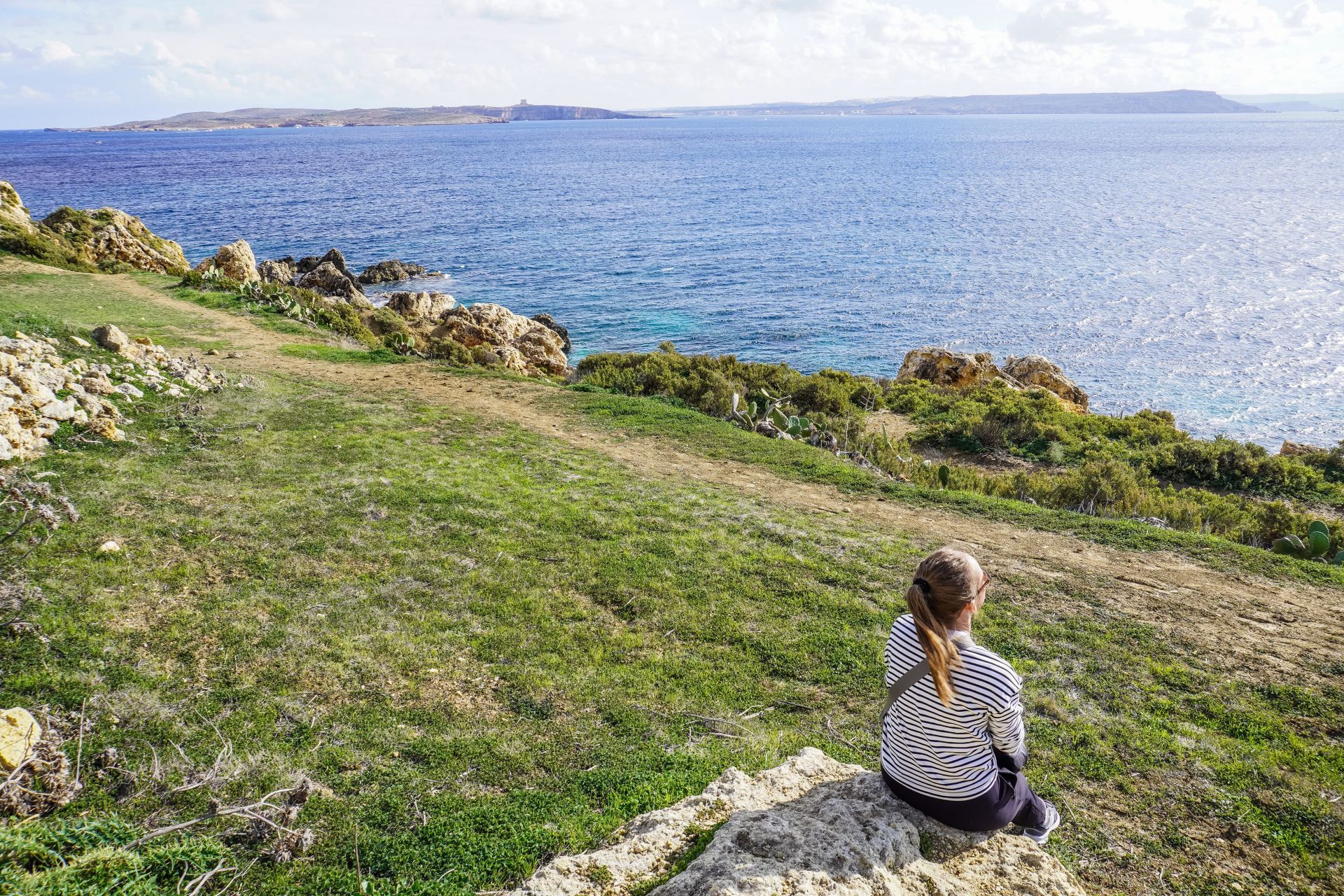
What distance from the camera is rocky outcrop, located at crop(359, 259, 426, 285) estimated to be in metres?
44.6

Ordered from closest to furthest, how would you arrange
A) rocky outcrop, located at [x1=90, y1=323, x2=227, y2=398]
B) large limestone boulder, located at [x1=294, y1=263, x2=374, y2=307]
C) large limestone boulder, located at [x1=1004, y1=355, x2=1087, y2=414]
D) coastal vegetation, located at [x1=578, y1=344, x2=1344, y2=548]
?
rocky outcrop, located at [x1=90, y1=323, x2=227, y2=398] < coastal vegetation, located at [x1=578, y1=344, x2=1344, y2=548] < large limestone boulder, located at [x1=1004, y1=355, x2=1087, y2=414] < large limestone boulder, located at [x1=294, y1=263, x2=374, y2=307]

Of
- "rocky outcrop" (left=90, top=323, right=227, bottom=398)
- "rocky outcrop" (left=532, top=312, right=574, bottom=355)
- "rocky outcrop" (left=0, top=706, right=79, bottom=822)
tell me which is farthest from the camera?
"rocky outcrop" (left=532, top=312, right=574, bottom=355)

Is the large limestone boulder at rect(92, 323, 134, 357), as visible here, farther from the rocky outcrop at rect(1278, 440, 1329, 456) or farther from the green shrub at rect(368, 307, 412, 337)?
the rocky outcrop at rect(1278, 440, 1329, 456)

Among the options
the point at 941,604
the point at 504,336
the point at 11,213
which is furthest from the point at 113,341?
the point at 11,213

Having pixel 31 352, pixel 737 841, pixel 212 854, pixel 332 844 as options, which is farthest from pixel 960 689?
pixel 31 352

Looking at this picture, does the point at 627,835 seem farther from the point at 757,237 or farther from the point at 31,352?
the point at 757,237

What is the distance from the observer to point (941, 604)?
4.16 m

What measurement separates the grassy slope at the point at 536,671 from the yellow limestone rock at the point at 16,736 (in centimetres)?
48

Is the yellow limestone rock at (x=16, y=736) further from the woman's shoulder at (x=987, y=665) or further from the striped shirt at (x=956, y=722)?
the woman's shoulder at (x=987, y=665)

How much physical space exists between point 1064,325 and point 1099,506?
27.3m

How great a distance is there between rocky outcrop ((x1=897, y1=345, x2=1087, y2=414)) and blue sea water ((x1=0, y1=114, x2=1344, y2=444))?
9.62ft

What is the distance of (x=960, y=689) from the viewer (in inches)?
166

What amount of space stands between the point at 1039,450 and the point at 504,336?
19.0 metres

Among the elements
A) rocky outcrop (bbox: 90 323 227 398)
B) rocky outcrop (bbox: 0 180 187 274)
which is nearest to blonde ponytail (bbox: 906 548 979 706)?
rocky outcrop (bbox: 90 323 227 398)
